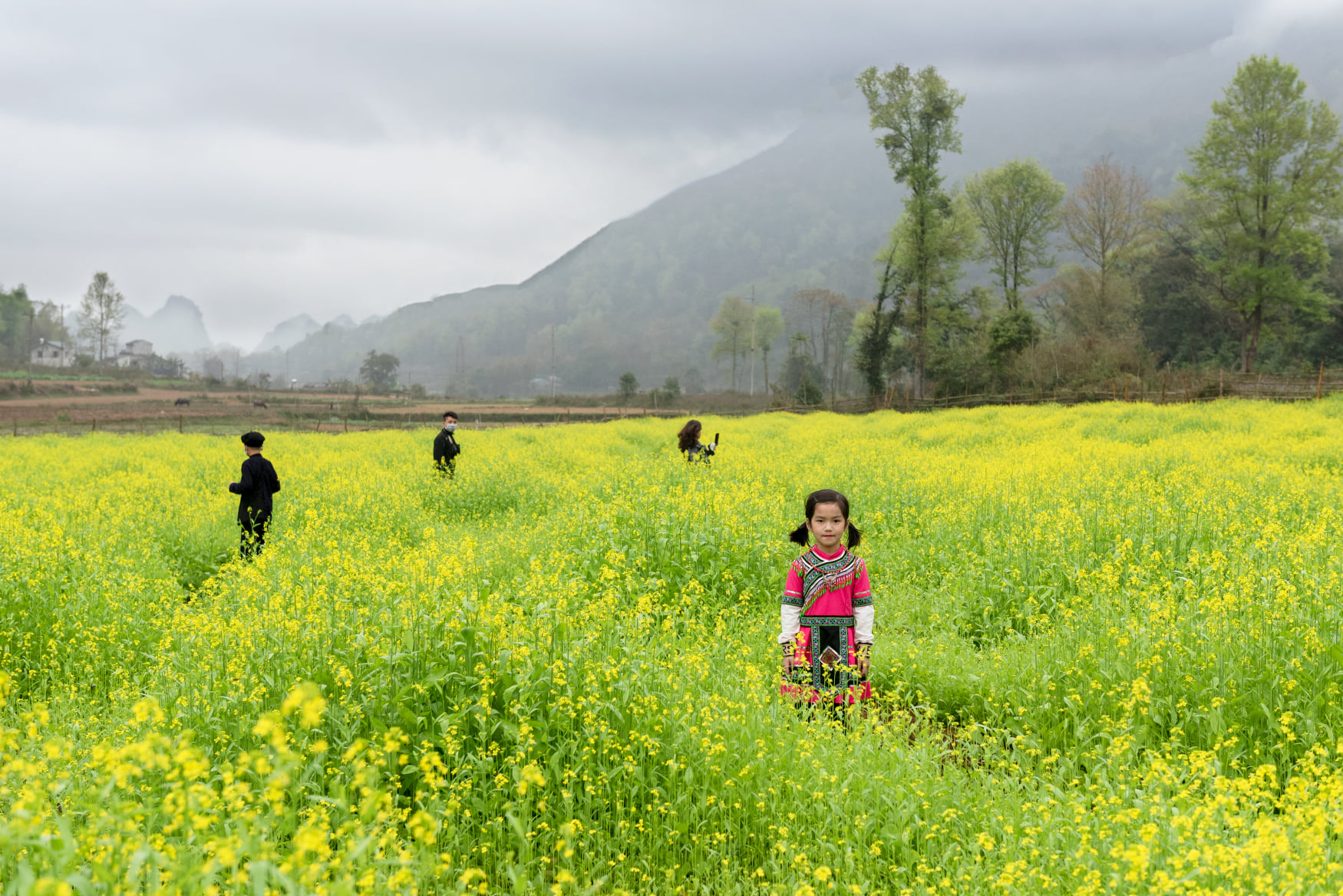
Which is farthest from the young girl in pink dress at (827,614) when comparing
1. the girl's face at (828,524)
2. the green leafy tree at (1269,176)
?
the green leafy tree at (1269,176)

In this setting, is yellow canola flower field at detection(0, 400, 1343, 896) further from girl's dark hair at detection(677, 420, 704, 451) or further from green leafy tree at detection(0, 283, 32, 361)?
green leafy tree at detection(0, 283, 32, 361)

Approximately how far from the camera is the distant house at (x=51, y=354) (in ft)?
332

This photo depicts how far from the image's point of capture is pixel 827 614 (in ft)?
17.0

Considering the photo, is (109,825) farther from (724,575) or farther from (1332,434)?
(1332,434)

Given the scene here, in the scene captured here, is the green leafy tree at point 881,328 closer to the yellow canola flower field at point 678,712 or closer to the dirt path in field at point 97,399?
the yellow canola flower field at point 678,712

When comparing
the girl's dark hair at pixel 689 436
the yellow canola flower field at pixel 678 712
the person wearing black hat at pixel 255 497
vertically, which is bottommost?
the yellow canola flower field at pixel 678 712

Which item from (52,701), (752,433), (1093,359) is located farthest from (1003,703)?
(1093,359)

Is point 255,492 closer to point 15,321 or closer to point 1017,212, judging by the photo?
point 1017,212

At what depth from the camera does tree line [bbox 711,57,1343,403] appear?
41531mm

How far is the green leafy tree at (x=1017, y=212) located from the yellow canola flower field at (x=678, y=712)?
55.6 metres

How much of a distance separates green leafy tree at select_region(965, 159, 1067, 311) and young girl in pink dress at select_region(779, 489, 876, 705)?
5873 centimetres

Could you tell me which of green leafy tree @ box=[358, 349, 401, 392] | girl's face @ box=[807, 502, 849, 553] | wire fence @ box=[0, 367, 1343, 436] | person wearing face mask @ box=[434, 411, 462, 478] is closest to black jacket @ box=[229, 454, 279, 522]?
person wearing face mask @ box=[434, 411, 462, 478]

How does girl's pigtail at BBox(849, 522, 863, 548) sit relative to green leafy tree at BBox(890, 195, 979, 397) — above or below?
below

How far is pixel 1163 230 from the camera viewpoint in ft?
195
